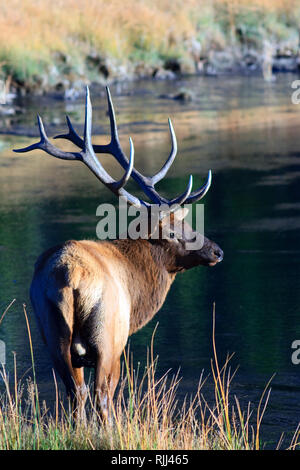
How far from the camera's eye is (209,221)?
42.9 feet

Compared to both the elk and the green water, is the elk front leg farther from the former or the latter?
the green water

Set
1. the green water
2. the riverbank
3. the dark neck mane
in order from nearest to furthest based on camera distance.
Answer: the dark neck mane
the green water
the riverbank

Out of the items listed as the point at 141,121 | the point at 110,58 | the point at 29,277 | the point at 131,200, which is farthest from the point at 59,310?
the point at 110,58

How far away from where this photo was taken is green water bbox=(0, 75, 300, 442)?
26.8 ft

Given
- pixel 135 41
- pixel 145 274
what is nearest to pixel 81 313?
pixel 145 274

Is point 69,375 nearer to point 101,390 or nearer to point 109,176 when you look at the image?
point 101,390

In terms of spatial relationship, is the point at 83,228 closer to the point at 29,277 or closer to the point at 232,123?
the point at 29,277

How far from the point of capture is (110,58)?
31188 millimetres

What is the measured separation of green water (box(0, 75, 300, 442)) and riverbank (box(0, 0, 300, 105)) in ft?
6.79

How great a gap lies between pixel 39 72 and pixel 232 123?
7180 mm

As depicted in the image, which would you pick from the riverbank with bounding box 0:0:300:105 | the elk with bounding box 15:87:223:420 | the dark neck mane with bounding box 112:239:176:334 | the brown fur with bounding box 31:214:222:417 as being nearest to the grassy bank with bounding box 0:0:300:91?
the riverbank with bounding box 0:0:300:105

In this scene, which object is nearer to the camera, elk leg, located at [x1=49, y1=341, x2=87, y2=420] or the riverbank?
elk leg, located at [x1=49, y1=341, x2=87, y2=420]

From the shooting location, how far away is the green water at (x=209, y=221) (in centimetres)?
818

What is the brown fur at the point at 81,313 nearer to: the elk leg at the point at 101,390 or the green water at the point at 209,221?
the elk leg at the point at 101,390
